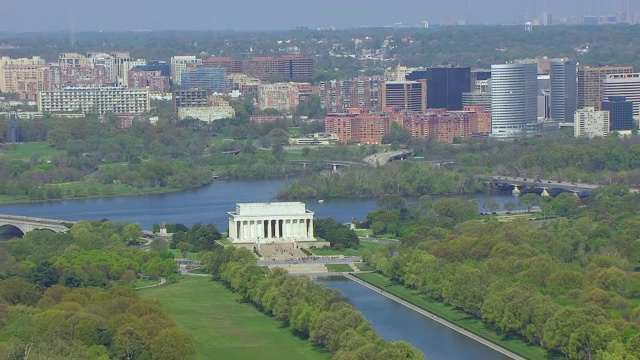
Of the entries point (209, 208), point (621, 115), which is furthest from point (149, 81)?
point (209, 208)

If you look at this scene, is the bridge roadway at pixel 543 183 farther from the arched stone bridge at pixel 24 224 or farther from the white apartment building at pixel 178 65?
the white apartment building at pixel 178 65

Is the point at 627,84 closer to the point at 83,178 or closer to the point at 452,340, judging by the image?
the point at 83,178

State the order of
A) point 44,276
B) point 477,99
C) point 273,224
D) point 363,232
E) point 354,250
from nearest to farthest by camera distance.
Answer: point 44,276
point 354,250
point 273,224
point 363,232
point 477,99

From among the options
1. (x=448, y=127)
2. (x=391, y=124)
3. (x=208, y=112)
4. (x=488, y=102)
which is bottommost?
(x=448, y=127)

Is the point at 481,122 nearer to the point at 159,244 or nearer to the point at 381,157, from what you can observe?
the point at 381,157

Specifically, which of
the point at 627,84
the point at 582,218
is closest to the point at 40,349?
the point at 582,218

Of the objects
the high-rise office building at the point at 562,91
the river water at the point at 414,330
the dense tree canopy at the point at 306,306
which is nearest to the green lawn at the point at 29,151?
the high-rise office building at the point at 562,91
